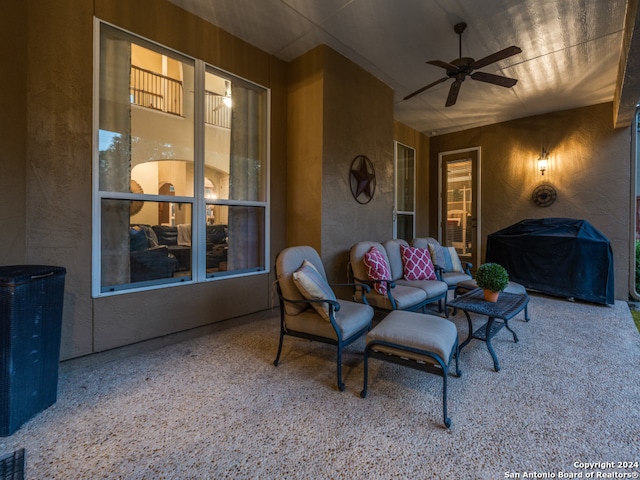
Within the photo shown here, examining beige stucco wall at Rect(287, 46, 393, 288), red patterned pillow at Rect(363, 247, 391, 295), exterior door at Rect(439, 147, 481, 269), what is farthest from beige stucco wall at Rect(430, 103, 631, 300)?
red patterned pillow at Rect(363, 247, 391, 295)

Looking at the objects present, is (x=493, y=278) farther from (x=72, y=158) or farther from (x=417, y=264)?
(x=72, y=158)

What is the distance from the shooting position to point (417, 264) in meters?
3.74

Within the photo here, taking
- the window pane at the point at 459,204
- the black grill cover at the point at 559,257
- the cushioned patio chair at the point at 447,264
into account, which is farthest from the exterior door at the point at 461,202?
the cushioned patio chair at the point at 447,264

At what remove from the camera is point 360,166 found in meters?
4.03

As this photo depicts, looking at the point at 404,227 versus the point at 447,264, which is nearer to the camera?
the point at 447,264

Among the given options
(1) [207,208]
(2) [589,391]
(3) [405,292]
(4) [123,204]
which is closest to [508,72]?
(3) [405,292]

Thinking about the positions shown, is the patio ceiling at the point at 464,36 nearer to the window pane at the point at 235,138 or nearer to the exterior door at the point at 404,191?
the window pane at the point at 235,138

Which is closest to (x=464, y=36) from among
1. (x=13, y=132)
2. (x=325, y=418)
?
(x=325, y=418)

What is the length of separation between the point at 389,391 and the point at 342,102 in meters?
3.26

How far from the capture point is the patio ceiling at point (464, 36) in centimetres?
282

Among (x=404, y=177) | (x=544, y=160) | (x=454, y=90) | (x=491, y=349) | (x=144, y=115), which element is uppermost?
(x=454, y=90)

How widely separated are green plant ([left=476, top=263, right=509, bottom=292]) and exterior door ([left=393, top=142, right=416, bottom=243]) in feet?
10.4

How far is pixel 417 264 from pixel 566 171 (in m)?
3.62

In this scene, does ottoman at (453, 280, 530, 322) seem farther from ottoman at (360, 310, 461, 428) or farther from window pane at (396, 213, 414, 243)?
window pane at (396, 213, 414, 243)
